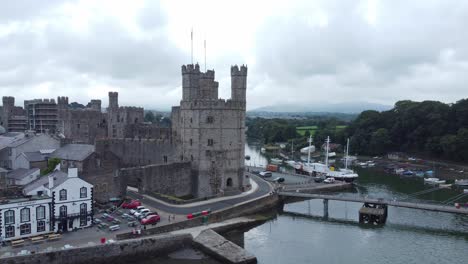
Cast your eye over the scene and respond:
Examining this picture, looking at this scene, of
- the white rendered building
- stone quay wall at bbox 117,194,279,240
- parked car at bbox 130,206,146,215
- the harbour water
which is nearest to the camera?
the white rendered building

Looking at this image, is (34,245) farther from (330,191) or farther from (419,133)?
(419,133)

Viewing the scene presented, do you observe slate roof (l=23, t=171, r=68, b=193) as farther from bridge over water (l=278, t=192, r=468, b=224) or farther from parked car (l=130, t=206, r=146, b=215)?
bridge over water (l=278, t=192, r=468, b=224)

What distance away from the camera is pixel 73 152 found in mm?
47031

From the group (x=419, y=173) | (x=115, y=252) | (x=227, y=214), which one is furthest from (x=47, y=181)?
(x=419, y=173)

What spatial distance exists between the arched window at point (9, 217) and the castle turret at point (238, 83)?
89.4ft

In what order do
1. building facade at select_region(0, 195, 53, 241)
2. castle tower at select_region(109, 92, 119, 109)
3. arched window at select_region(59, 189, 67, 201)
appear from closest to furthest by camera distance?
building facade at select_region(0, 195, 53, 241), arched window at select_region(59, 189, 67, 201), castle tower at select_region(109, 92, 119, 109)

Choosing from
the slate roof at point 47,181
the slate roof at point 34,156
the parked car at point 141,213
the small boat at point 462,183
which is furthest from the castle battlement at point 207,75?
the small boat at point 462,183

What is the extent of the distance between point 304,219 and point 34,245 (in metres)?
26.0

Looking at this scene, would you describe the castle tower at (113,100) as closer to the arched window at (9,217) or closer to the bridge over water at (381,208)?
the arched window at (9,217)

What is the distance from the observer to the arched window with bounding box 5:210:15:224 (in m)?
30.9

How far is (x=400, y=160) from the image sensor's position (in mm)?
93750

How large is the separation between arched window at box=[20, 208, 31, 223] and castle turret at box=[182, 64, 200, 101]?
22.6m

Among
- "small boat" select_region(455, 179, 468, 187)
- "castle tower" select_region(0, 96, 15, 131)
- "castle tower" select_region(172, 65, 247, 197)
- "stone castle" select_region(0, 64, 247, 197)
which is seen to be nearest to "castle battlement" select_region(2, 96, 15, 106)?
"castle tower" select_region(0, 96, 15, 131)

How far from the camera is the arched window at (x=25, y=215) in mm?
31587
